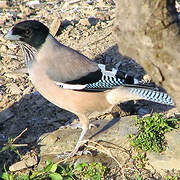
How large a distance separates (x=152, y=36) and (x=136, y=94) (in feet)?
9.07

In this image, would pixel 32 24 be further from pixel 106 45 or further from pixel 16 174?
pixel 106 45

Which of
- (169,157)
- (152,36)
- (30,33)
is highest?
(152,36)

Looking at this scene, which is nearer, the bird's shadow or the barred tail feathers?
the barred tail feathers

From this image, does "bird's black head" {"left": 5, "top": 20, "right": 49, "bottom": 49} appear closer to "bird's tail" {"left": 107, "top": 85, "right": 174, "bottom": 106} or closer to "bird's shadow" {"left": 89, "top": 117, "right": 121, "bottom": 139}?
"bird's tail" {"left": 107, "top": 85, "right": 174, "bottom": 106}

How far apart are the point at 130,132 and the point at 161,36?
112 inches

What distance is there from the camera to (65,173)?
5.34 meters

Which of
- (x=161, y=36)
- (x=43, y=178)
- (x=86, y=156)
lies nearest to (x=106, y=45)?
(x=86, y=156)

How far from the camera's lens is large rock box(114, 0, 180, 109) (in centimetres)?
300

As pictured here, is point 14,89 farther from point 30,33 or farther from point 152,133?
point 152,133

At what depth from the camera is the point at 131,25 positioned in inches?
120

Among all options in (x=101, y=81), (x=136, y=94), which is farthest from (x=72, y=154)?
(x=136, y=94)

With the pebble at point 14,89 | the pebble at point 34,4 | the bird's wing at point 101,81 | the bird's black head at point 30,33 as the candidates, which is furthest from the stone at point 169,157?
the pebble at point 34,4

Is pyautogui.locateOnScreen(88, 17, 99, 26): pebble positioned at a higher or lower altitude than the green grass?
higher

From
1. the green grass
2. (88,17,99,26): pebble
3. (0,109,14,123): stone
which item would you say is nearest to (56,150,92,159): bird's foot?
the green grass
